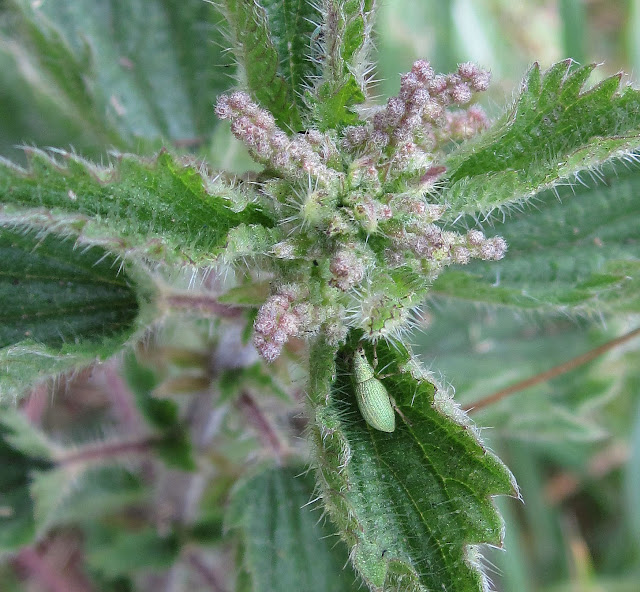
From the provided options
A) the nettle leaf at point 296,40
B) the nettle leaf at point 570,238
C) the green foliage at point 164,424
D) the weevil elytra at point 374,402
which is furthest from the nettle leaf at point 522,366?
the nettle leaf at point 296,40

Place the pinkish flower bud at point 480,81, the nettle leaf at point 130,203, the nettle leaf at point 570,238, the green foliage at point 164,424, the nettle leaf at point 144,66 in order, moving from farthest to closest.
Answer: the nettle leaf at point 144,66 < the green foliage at point 164,424 < the nettle leaf at point 570,238 < the pinkish flower bud at point 480,81 < the nettle leaf at point 130,203

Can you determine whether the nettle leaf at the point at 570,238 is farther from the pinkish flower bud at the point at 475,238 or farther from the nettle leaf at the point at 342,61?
the nettle leaf at the point at 342,61

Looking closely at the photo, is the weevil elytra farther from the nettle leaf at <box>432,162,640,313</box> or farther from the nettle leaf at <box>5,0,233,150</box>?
the nettle leaf at <box>5,0,233,150</box>

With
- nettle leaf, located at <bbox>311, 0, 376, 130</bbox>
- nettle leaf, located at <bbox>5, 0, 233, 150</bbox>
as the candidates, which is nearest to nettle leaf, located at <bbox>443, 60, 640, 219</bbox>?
nettle leaf, located at <bbox>311, 0, 376, 130</bbox>

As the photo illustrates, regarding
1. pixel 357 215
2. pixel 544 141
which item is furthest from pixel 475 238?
pixel 544 141

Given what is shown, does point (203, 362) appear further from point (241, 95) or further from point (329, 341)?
point (241, 95)
